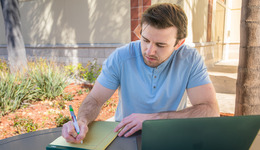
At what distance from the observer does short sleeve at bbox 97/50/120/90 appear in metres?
1.70

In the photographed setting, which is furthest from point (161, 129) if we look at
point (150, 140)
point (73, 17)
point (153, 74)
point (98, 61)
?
point (73, 17)

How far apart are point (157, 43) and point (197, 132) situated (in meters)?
0.87

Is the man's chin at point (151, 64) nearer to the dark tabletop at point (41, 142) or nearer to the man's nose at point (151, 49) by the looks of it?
the man's nose at point (151, 49)

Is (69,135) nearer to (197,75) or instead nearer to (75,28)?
(197,75)

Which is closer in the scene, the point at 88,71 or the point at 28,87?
the point at 28,87

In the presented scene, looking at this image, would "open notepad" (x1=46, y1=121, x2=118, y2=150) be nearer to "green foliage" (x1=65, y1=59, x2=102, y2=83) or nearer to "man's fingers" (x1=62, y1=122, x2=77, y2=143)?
"man's fingers" (x1=62, y1=122, x2=77, y2=143)

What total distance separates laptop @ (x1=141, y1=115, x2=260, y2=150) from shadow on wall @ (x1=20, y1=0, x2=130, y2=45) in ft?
16.8

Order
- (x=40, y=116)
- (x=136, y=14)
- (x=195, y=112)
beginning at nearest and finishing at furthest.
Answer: (x=195, y=112)
(x=40, y=116)
(x=136, y=14)

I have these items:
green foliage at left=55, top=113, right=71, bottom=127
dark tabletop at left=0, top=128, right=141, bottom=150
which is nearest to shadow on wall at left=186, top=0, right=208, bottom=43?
green foliage at left=55, top=113, right=71, bottom=127

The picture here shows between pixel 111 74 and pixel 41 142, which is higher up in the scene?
pixel 111 74

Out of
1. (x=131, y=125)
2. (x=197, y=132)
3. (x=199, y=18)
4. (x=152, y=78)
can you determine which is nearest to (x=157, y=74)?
(x=152, y=78)

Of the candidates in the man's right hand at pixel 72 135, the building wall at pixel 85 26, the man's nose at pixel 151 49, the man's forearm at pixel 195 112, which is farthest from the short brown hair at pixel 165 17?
the building wall at pixel 85 26

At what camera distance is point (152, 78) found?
1.70 meters

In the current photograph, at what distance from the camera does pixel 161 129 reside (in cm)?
78
